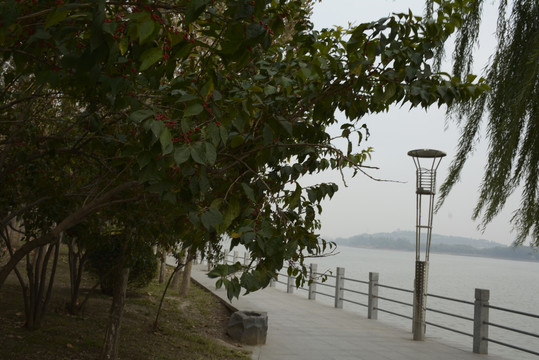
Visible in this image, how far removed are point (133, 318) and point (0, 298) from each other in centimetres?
203

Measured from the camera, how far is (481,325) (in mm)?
7438

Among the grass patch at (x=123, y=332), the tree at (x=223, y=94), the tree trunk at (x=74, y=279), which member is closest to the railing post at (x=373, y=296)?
the grass patch at (x=123, y=332)

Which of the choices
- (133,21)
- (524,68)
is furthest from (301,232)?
(524,68)

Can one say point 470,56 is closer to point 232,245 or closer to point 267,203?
point 267,203

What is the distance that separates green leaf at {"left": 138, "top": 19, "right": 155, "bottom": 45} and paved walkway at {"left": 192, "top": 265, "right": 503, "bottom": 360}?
5931 millimetres

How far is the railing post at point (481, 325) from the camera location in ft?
24.3

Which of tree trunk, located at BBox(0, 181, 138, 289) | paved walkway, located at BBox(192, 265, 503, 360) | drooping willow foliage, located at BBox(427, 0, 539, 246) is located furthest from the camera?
paved walkway, located at BBox(192, 265, 503, 360)

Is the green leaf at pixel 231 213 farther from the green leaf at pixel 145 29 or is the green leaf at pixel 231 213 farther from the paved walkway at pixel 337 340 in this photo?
the paved walkway at pixel 337 340

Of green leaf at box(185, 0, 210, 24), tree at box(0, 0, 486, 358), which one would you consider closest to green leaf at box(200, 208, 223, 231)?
tree at box(0, 0, 486, 358)

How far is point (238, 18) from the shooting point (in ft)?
4.97

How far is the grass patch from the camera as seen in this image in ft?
18.7

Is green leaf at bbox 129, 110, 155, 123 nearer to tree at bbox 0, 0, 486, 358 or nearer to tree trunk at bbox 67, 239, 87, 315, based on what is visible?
tree at bbox 0, 0, 486, 358

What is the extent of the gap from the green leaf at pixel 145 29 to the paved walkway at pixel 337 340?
5931mm

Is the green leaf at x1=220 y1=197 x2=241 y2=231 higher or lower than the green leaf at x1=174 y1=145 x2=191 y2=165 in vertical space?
lower
